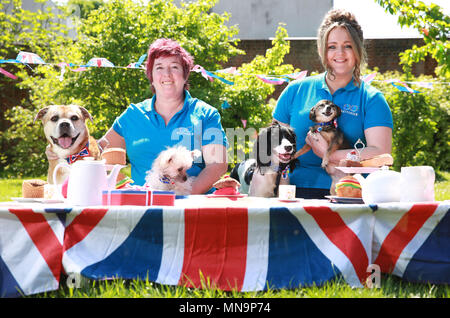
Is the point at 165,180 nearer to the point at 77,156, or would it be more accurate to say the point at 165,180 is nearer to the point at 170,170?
the point at 170,170

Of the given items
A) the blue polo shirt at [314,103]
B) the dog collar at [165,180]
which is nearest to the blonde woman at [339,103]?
the blue polo shirt at [314,103]

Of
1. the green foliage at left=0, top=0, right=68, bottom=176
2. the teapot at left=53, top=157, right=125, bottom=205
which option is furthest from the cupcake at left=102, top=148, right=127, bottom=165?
the green foliage at left=0, top=0, right=68, bottom=176

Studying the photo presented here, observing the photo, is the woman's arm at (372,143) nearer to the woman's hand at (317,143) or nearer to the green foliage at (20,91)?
the woman's hand at (317,143)

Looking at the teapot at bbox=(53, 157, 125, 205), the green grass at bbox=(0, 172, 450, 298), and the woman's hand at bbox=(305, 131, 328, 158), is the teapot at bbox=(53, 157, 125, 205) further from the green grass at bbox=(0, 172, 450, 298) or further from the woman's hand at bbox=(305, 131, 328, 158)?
the woman's hand at bbox=(305, 131, 328, 158)

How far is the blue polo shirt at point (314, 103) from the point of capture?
9.86 ft

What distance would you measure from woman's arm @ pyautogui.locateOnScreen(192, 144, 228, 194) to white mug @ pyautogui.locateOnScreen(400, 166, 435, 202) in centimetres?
127

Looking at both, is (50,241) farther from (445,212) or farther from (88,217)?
(445,212)

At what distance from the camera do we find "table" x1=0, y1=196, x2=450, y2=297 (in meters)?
1.82

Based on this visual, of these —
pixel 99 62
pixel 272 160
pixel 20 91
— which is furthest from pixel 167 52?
pixel 20 91

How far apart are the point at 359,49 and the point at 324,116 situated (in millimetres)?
498

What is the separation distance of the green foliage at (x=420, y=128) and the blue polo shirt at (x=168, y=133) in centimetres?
938

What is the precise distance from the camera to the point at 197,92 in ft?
27.9

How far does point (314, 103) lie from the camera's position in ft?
10.3

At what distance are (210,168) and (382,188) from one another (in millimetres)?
1255
